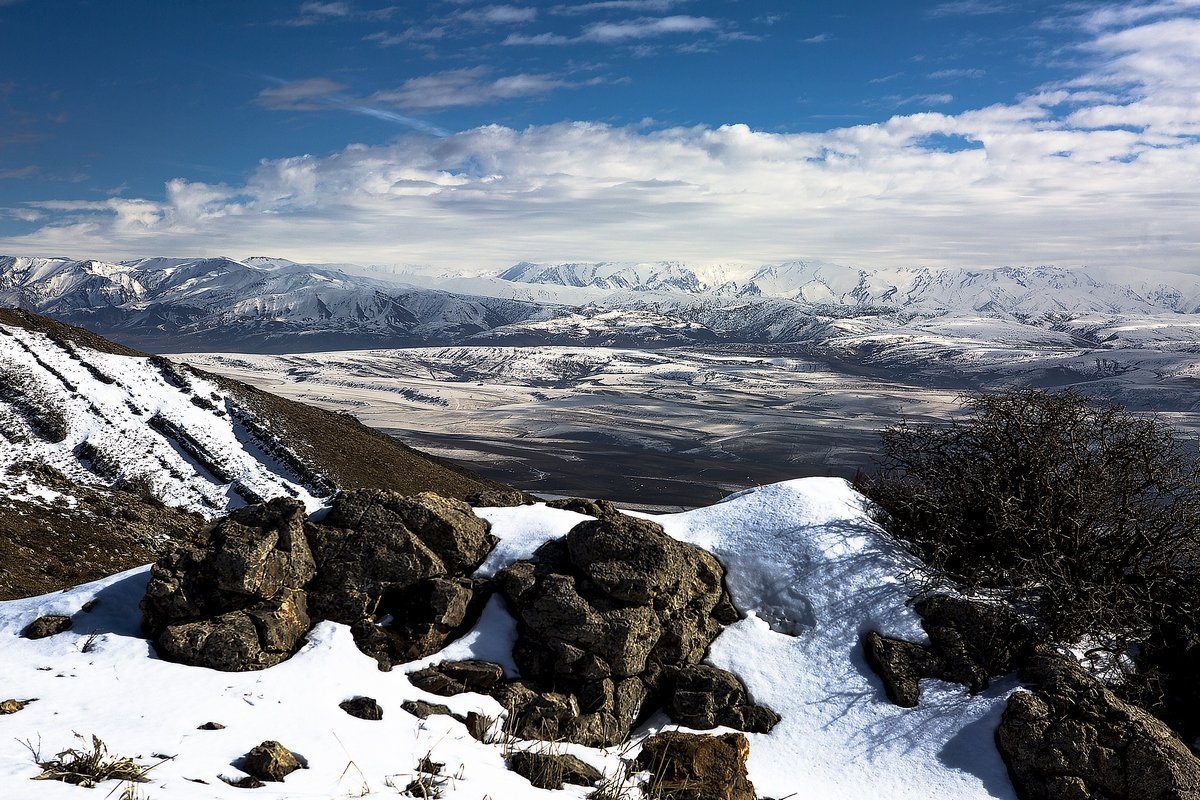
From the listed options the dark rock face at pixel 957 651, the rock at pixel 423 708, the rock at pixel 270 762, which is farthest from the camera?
the dark rock face at pixel 957 651

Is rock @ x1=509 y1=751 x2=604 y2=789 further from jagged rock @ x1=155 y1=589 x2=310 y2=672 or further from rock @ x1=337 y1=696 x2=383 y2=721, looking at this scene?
jagged rock @ x1=155 y1=589 x2=310 y2=672

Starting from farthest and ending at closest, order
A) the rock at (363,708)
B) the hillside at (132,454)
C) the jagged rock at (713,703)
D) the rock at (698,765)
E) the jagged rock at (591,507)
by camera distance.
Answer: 1. the hillside at (132,454)
2. the jagged rock at (591,507)
3. the jagged rock at (713,703)
4. the rock at (363,708)
5. the rock at (698,765)

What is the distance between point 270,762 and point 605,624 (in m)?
4.43

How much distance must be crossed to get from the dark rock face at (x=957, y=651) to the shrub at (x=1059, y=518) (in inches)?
18.1

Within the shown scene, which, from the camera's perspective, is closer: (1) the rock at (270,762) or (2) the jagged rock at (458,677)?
(1) the rock at (270,762)

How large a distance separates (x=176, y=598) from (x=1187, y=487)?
15.2 m

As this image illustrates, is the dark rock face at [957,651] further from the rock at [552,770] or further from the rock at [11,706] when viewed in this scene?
the rock at [11,706]

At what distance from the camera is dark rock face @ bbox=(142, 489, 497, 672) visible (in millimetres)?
9211

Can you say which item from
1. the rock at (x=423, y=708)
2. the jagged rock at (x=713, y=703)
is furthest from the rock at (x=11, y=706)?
the jagged rock at (x=713, y=703)

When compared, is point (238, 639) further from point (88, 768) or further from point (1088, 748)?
point (1088, 748)

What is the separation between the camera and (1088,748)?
8.82 m

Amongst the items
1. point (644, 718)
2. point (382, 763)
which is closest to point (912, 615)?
point (644, 718)

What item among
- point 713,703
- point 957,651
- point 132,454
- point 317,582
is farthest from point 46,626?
point 132,454

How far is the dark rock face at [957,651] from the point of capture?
10086 millimetres
